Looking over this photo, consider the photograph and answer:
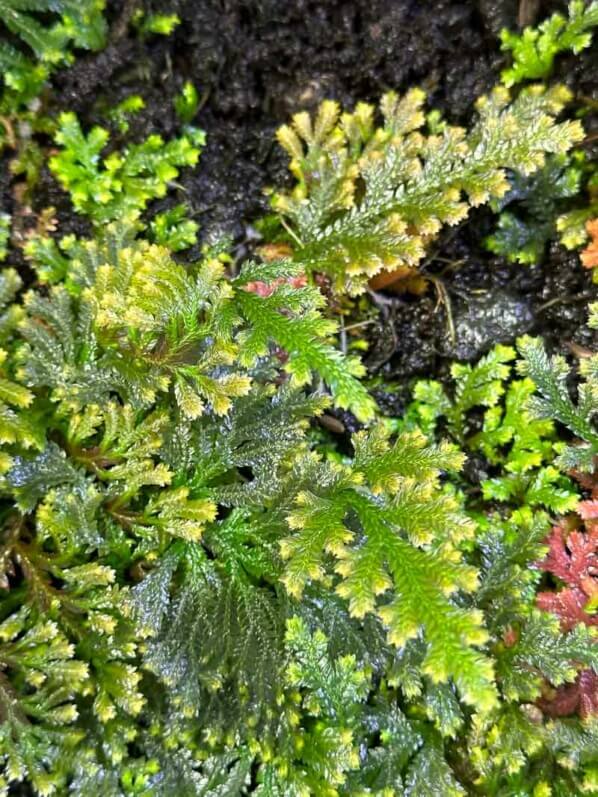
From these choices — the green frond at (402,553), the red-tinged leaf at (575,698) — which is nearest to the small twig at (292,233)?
the green frond at (402,553)

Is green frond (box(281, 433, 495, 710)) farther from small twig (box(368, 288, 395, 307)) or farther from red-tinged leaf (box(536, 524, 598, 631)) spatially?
small twig (box(368, 288, 395, 307))

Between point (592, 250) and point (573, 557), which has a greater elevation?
point (592, 250)

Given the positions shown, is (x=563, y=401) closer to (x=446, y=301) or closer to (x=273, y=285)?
(x=446, y=301)

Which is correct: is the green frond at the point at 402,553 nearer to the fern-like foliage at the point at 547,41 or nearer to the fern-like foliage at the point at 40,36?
the fern-like foliage at the point at 547,41

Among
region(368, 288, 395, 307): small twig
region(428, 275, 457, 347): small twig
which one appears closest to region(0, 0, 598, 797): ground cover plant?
region(428, 275, 457, 347): small twig

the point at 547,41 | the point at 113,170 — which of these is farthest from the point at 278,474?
the point at 547,41

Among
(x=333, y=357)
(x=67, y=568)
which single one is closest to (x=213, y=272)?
(x=333, y=357)
